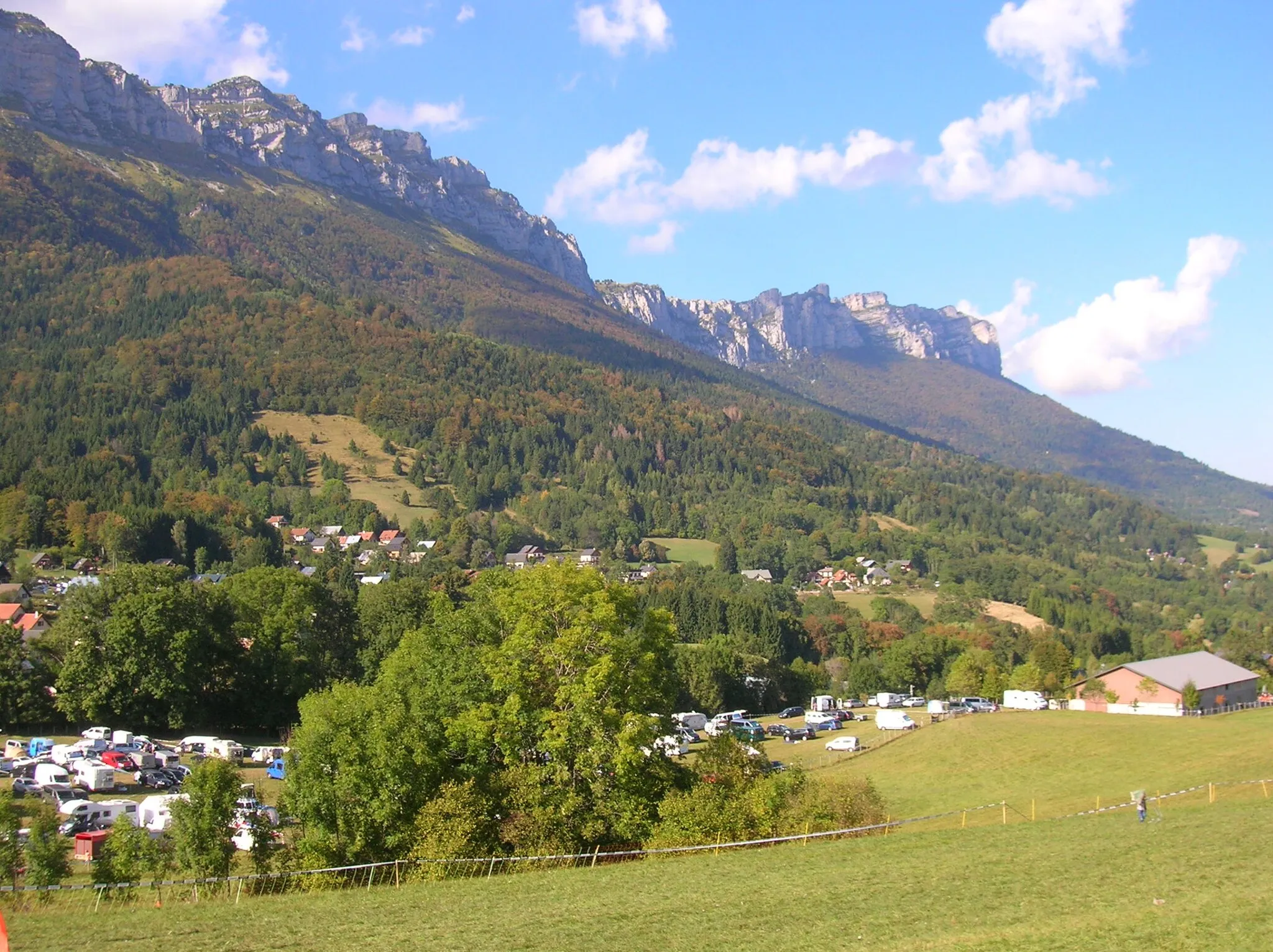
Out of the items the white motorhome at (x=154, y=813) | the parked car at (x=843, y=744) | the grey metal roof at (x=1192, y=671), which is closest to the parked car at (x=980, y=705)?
the grey metal roof at (x=1192, y=671)

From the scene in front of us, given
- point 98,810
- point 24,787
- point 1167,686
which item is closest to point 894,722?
point 1167,686

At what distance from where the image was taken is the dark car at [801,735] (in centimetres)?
6193

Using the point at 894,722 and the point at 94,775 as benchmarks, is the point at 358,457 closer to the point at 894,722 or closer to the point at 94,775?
the point at 894,722

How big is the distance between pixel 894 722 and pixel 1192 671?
89.1ft

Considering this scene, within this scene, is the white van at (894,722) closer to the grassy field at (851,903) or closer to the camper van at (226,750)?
the grassy field at (851,903)

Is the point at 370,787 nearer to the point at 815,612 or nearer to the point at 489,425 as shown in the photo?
the point at 815,612

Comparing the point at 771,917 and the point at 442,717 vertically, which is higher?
the point at 442,717

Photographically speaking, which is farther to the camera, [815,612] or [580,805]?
[815,612]

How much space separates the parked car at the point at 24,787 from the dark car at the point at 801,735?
40.3 metres

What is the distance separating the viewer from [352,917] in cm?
2108

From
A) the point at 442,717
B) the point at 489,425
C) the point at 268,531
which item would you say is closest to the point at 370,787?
the point at 442,717

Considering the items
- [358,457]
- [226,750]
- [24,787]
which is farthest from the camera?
[358,457]

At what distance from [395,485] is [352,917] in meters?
153

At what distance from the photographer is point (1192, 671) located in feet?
241
